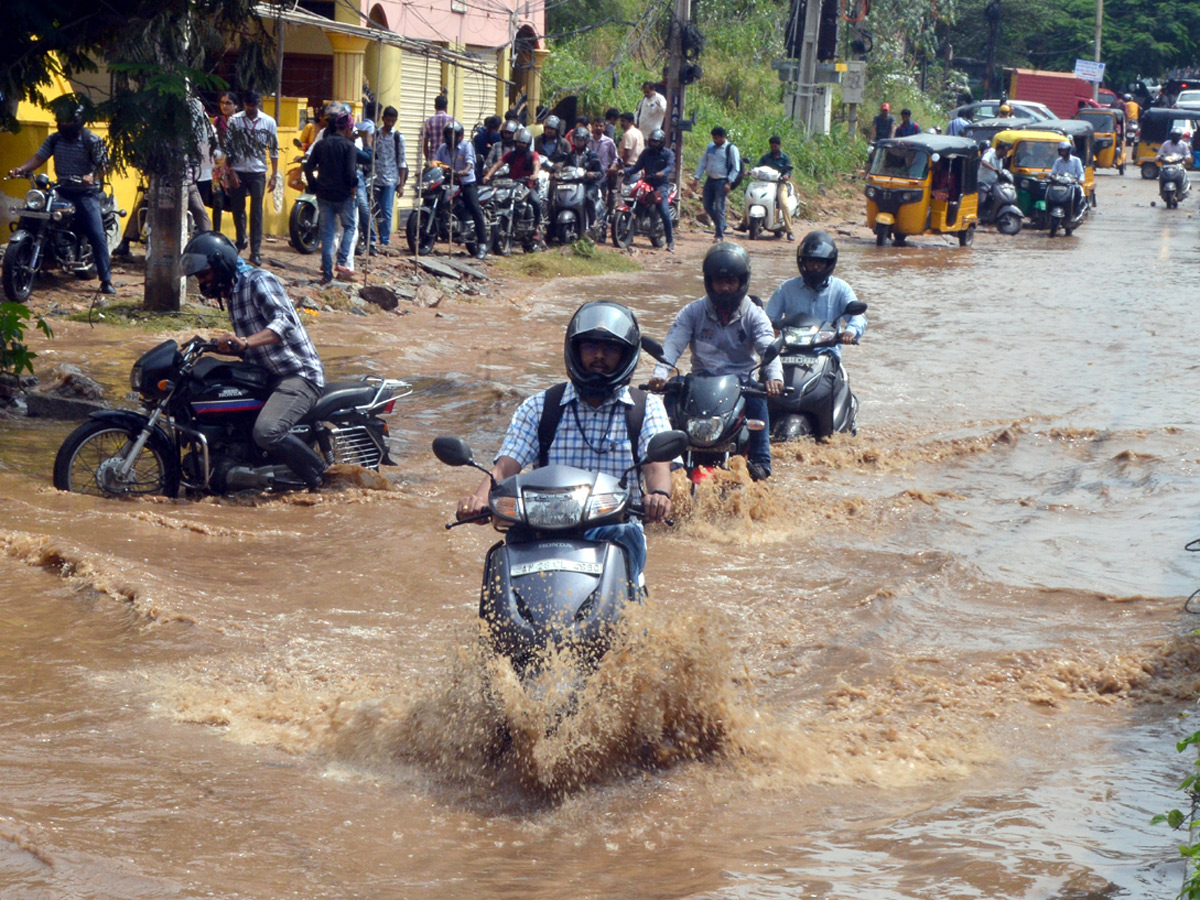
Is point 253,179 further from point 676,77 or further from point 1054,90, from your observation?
point 1054,90

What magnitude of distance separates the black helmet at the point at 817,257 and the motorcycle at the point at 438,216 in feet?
30.8

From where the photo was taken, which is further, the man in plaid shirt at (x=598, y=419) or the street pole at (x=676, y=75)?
the street pole at (x=676, y=75)

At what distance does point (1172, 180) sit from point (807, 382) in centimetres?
2993

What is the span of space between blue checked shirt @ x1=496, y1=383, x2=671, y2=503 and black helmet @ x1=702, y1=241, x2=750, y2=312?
322 centimetres

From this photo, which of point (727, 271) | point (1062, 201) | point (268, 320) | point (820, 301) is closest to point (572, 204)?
point (820, 301)

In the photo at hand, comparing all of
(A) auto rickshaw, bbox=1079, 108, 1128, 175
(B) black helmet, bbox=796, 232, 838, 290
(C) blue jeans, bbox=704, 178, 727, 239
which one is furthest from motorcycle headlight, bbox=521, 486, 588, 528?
(A) auto rickshaw, bbox=1079, 108, 1128, 175

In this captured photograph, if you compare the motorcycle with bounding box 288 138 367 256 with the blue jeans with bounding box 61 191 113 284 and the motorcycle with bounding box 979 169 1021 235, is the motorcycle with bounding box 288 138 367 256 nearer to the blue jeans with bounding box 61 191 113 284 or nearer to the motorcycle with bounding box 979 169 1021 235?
the blue jeans with bounding box 61 191 113 284

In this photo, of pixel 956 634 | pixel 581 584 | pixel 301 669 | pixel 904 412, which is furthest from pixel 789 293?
pixel 581 584

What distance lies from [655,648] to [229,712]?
1.67 meters

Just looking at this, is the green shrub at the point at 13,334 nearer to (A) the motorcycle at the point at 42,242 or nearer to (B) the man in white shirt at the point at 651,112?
(A) the motorcycle at the point at 42,242

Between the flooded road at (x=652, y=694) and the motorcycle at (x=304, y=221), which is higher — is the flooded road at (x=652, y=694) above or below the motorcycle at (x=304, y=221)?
below

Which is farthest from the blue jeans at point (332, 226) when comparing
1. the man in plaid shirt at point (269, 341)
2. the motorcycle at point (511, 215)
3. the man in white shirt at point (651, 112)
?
the man in white shirt at point (651, 112)

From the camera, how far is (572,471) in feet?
14.9

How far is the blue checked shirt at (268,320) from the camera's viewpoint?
7.83m
